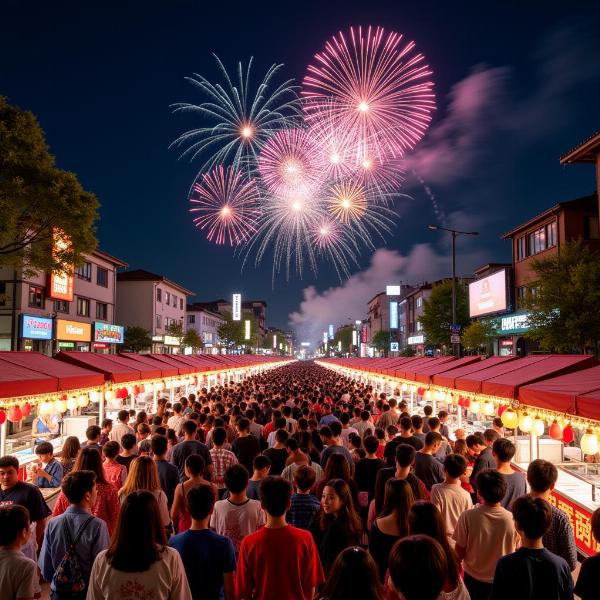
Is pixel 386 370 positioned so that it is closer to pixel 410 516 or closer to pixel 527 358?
pixel 527 358

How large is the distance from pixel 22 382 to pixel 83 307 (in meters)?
31.8

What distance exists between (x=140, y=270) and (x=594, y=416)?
2301 inches

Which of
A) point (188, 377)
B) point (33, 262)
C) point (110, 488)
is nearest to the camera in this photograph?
point (110, 488)

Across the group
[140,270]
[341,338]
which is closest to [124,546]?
[140,270]

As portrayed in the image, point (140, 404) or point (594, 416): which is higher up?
point (594, 416)

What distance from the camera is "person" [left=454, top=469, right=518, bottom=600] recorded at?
4.88 m

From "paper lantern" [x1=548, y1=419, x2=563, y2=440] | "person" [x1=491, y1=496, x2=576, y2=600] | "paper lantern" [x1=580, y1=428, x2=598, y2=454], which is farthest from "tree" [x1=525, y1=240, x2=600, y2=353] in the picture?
"person" [x1=491, y1=496, x2=576, y2=600]

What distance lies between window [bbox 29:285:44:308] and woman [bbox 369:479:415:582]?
31.2 meters

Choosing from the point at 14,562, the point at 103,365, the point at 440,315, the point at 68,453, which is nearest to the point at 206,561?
the point at 14,562

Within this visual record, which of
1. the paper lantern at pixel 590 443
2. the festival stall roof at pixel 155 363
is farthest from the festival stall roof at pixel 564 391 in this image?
the festival stall roof at pixel 155 363

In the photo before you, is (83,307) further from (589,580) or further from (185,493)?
(589,580)

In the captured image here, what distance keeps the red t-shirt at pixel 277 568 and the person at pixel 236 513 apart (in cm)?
102

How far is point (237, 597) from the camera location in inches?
161

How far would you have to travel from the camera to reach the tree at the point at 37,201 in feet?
55.9
